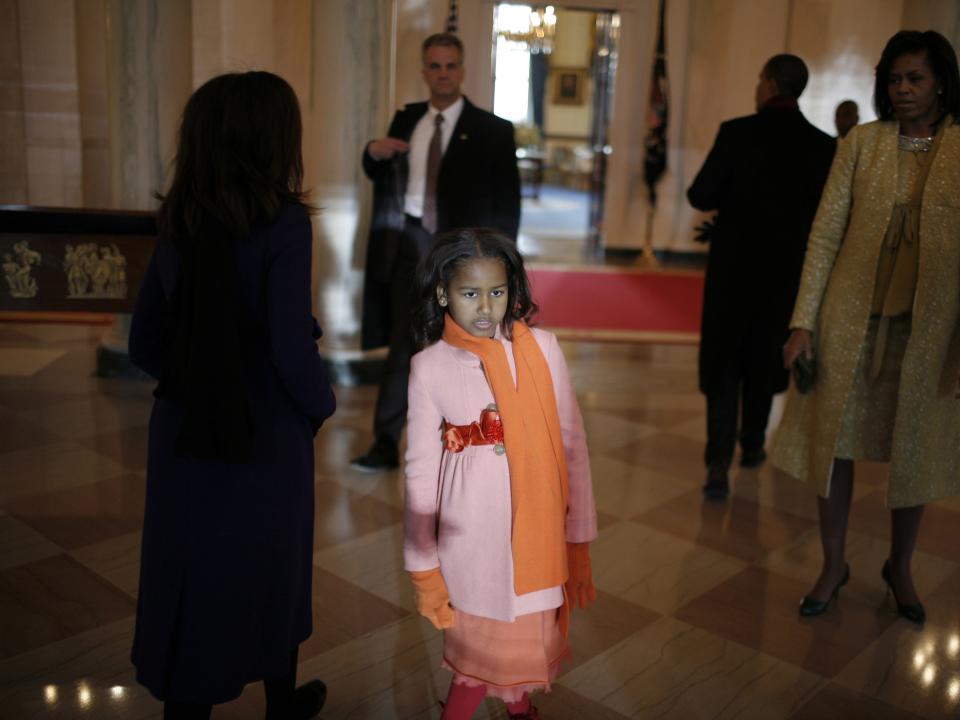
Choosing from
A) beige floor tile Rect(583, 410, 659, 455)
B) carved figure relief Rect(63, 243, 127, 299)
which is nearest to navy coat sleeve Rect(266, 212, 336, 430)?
carved figure relief Rect(63, 243, 127, 299)

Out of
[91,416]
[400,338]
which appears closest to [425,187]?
[400,338]

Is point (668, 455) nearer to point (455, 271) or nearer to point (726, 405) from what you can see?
point (726, 405)

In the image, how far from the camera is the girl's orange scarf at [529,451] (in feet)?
7.40

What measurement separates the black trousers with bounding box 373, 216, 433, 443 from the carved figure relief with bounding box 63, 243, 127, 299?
1.36 m

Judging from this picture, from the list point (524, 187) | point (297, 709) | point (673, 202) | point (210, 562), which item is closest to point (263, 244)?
point (210, 562)

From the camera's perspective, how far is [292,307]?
2107 millimetres

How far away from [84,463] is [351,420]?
154 centimetres

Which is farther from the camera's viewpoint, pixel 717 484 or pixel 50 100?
pixel 50 100

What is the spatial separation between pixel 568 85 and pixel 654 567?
1952cm

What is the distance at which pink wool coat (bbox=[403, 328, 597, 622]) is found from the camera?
2.27 m

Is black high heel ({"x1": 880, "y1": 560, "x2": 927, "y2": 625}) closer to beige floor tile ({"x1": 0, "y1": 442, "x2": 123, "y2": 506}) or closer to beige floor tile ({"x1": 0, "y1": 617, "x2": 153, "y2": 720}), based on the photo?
beige floor tile ({"x1": 0, "y1": 617, "x2": 153, "y2": 720})

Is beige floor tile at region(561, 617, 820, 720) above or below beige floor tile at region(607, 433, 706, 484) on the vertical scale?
above

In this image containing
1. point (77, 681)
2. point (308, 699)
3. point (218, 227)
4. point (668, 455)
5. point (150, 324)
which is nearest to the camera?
point (218, 227)

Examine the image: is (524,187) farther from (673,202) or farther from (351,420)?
(351,420)
